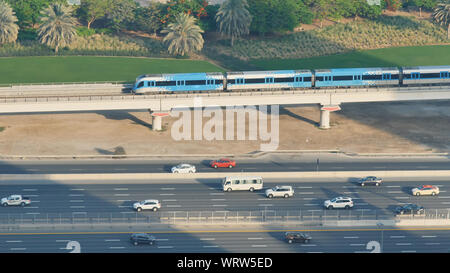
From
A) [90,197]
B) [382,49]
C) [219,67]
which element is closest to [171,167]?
[90,197]

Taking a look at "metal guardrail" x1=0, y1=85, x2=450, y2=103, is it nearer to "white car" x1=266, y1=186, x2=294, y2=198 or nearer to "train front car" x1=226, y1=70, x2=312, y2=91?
"train front car" x1=226, y1=70, x2=312, y2=91

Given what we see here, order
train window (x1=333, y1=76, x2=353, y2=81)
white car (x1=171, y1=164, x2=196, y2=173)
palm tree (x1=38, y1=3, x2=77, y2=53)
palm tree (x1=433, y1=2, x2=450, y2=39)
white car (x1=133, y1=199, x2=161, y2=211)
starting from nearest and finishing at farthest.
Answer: white car (x1=133, y1=199, x2=161, y2=211)
white car (x1=171, y1=164, x2=196, y2=173)
train window (x1=333, y1=76, x2=353, y2=81)
palm tree (x1=38, y1=3, x2=77, y2=53)
palm tree (x1=433, y1=2, x2=450, y2=39)

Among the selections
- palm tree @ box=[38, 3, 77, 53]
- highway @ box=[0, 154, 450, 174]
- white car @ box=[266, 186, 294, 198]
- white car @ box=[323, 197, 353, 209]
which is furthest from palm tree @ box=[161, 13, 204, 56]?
white car @ box=[323, 197, 353, 209]

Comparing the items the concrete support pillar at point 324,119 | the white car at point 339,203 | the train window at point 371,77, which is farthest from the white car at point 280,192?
the train window at point 371,77

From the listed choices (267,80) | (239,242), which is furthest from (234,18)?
(239,242)

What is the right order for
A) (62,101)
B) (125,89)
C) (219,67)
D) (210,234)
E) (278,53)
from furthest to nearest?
1. (278,53)
2. (219,67)
3. (125,89)
4. (62,101)
5. (210,234)

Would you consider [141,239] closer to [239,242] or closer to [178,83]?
[239,242]
